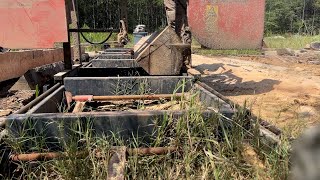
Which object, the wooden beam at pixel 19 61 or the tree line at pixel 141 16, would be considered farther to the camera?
the tree line at pixel 141 16

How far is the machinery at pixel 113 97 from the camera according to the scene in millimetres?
2094

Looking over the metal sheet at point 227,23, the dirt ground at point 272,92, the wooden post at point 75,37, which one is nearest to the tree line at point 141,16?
the metal sheet at point 227,23

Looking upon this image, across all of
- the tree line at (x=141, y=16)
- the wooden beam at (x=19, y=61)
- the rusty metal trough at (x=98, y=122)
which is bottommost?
the rusty metal trough at (x=98, y=122)

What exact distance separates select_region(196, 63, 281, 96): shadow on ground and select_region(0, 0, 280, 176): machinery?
1.73 metres

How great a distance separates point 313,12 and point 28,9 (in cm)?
5801

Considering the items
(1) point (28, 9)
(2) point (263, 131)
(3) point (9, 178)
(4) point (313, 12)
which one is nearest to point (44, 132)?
(3) point (9, 178)

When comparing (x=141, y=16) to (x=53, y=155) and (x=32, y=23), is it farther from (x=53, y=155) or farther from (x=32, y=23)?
(x=53, y=155)

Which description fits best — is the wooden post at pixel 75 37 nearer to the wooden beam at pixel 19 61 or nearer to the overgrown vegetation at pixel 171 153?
the wooden beam at pixel 19 61

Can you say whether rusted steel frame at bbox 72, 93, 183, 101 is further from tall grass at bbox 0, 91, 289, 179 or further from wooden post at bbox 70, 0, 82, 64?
wooden post at bbox 70, 0, 82, 64

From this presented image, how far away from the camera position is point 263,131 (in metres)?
2.18

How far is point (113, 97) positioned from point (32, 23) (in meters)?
1.33

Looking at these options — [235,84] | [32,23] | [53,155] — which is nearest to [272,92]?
[235,84]

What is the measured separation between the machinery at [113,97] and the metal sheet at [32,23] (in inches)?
0.6

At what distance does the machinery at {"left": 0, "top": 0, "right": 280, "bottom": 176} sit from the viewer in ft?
6.87
